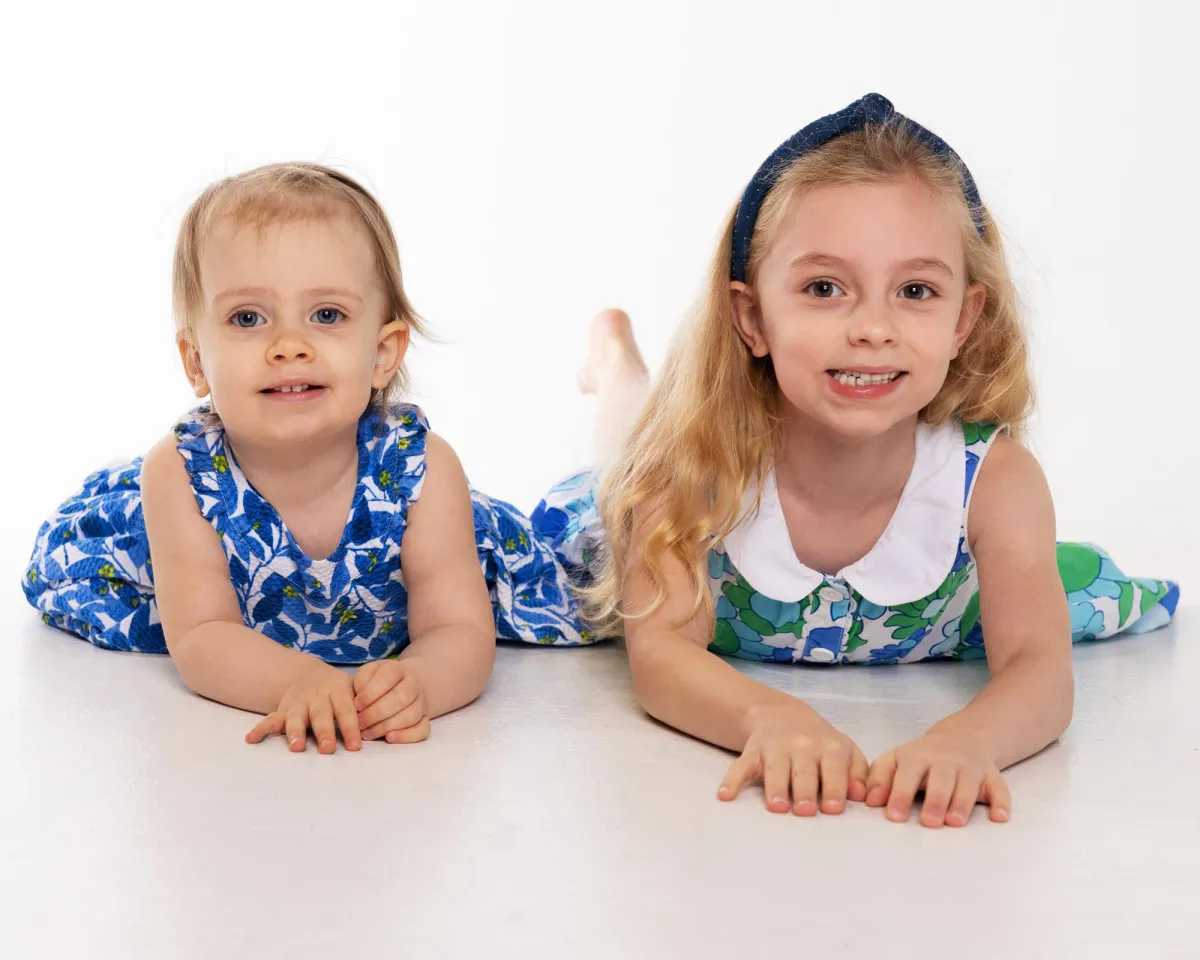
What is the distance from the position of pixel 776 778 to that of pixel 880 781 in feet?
0.32

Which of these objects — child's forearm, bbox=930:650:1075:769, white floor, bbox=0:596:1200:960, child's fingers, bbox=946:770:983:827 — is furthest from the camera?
child's forearm, bbox=930:650:1075:769

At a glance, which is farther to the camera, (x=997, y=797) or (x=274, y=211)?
(x=274, y=211)

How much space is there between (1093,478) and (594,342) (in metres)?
1.08

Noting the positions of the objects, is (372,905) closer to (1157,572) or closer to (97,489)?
(97,489)

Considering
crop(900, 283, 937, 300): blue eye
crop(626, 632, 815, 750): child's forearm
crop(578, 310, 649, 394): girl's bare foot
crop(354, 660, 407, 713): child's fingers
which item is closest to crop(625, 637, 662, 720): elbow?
crop(626, 632, 815, 750): child's forearm

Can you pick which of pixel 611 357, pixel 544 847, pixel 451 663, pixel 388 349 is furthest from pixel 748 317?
pixel 611 357

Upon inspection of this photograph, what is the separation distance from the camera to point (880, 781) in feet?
4.83

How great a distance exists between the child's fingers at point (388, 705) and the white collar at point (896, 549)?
0.45 metres

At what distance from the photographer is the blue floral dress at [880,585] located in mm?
1861

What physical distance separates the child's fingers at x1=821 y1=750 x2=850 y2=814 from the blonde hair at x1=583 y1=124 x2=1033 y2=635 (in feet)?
1.18

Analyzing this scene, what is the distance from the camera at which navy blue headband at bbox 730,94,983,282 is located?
1.79 metres

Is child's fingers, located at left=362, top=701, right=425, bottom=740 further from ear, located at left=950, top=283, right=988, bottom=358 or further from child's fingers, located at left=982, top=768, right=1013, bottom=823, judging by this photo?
ear, located at left=950, top=283, right=988, bottom=358

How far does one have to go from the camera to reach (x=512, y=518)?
223 cm

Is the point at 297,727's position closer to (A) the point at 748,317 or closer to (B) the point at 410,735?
(B) the point at 410,735
